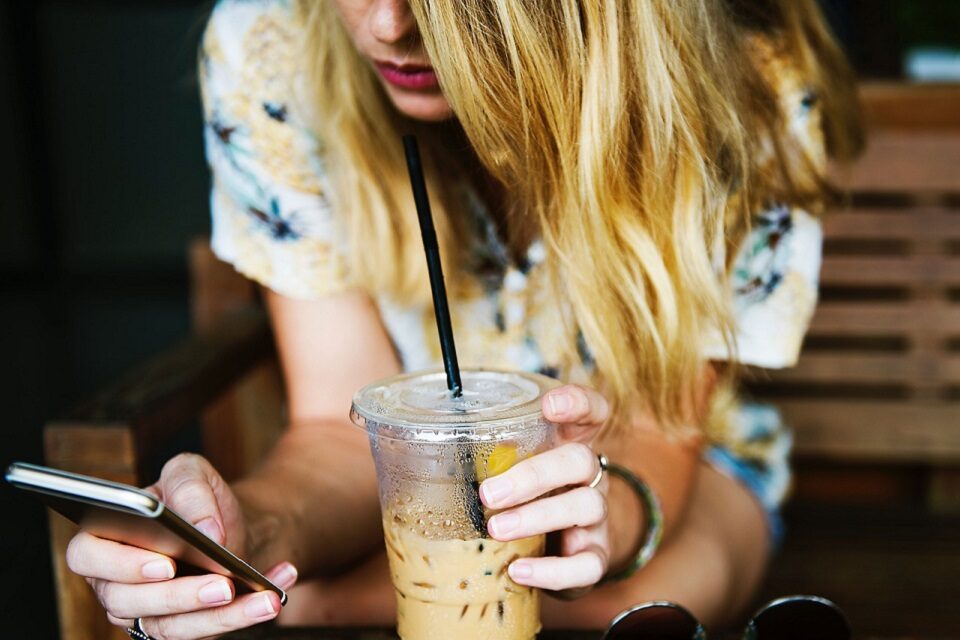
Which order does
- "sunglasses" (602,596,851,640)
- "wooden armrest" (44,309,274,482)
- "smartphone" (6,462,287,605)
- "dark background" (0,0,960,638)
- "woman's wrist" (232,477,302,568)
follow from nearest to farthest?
1. "smartphone" (6,462,287,605)
2. "sunglasses" (602,596,851,640)
3. "woman's wrist" (232,477,302,568)
4. "wooden armrest" (44,309,274,482)
5. "dark background" (0,0,960,638)

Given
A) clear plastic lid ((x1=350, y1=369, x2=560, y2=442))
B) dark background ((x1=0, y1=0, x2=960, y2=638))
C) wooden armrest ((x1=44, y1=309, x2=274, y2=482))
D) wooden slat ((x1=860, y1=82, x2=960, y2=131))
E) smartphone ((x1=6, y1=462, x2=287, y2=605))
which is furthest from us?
dark background ((x1=0, y1=0, x2=960, y2=638))

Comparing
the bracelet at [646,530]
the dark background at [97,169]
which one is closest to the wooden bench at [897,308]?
the bracelet at [646,530]

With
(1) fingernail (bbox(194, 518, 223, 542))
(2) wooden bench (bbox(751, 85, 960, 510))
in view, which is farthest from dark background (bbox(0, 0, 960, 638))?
(1) fingernail (bbox(194, 518, 223, 542))

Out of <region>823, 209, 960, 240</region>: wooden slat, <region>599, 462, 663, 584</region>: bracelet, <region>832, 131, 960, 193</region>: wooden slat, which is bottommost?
<region>599, 462, 663, 584</region>: bracelet

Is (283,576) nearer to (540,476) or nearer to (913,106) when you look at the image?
(540,476)

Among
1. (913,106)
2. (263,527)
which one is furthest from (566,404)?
(913,106)

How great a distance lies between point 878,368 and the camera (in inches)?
72.5

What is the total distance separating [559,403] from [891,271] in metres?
1.30

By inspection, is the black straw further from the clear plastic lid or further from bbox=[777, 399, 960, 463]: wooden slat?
bbox=[777, 399, 960, 463]: wooden slat

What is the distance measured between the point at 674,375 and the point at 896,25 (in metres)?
1.54

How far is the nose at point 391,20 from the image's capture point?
946 mm

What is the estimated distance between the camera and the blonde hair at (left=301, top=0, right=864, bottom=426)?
944 millimetres

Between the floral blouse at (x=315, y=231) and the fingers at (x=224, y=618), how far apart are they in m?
0.63

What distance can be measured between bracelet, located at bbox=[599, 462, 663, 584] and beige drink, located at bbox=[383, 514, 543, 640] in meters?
0.25
